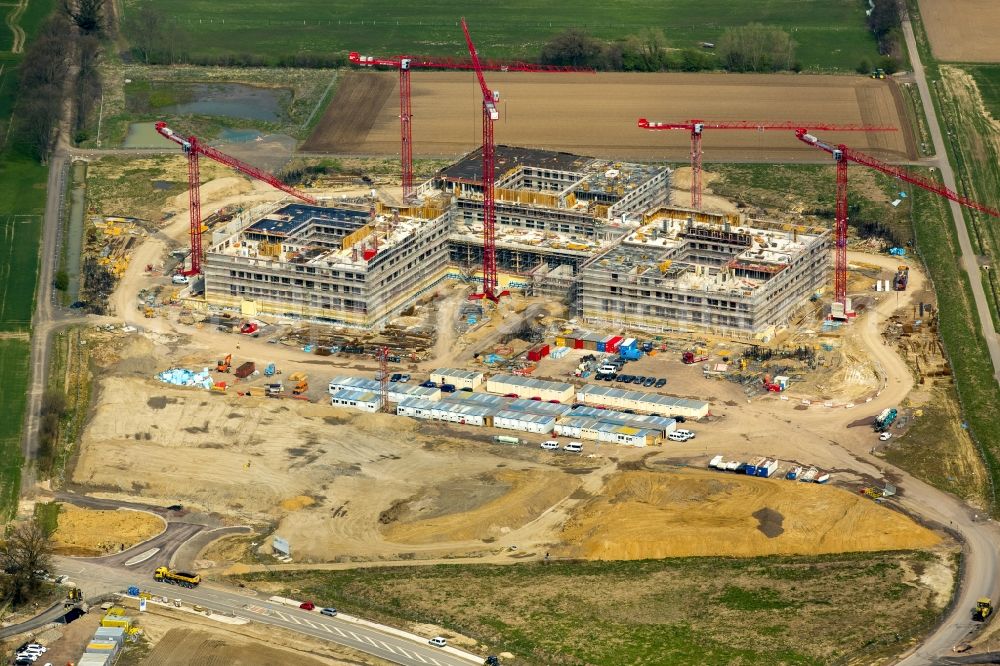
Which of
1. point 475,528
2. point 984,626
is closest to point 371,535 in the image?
point 475,528

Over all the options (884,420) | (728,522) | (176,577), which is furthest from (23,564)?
(884,420)

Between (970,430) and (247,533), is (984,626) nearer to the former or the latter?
(970,430)

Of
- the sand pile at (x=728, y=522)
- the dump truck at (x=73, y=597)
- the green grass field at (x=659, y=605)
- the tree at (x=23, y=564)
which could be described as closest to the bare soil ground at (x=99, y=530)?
the tree at (x=23, y=564)

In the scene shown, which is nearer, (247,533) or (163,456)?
(247,533)

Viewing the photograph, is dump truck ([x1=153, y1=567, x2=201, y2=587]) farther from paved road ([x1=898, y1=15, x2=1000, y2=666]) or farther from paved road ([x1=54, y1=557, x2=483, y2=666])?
paved road ([x1=898, y1=15, x2=1000, y2=666])

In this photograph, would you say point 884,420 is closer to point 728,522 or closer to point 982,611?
point 728,522

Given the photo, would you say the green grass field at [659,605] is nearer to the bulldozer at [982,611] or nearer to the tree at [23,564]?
the bulldozer at [982,611]
